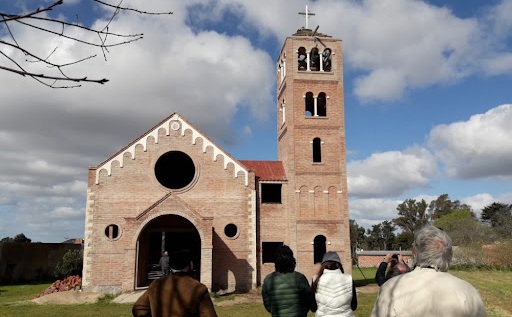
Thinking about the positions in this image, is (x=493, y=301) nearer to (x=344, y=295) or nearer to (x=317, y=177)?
(x=317, y=177)

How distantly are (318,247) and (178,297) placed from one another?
69.2ft

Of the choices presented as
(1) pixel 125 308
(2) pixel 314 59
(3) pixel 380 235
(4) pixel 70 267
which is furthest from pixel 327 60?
(3) pixel 380 235

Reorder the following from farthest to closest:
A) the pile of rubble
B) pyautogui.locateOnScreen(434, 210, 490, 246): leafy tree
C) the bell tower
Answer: pyautogui.locateOnScreen(434, 210, 490, 246): leafy tree < the bell tower < the pile of rubble

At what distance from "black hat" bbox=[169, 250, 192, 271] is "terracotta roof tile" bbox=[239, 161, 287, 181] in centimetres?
2017

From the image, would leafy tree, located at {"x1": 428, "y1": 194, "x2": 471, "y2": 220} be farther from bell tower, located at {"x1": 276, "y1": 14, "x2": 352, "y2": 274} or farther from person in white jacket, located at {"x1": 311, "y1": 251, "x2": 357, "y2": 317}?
person in white jacket, located at {"x1": 311, "y1": 251, "x2": 357, "y2": 317}

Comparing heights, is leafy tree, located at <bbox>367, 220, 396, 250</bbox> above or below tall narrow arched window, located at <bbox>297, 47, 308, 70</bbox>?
below

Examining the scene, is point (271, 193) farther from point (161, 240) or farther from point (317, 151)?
point (161, 240)

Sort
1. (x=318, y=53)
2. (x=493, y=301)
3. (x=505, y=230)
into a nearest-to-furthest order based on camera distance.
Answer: (x=493, y=301) → (x=318, y=53) → (x=505, y=230)

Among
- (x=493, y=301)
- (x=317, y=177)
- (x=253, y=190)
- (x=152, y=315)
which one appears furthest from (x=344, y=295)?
(x=317, y=177)

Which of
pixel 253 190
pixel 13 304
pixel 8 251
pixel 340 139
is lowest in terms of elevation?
pixel 13 304

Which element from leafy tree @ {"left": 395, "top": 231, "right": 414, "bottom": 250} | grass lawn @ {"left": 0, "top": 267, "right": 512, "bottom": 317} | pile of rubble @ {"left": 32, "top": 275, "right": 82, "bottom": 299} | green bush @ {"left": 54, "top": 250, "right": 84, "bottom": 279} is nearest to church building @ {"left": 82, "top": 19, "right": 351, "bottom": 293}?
pile of rubble @ {"left": 32, "top": 275, "right": 82, "bottom": 299}

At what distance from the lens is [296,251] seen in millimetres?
23062

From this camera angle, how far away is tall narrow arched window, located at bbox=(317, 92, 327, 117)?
26.3 m

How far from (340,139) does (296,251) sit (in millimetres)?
6601
